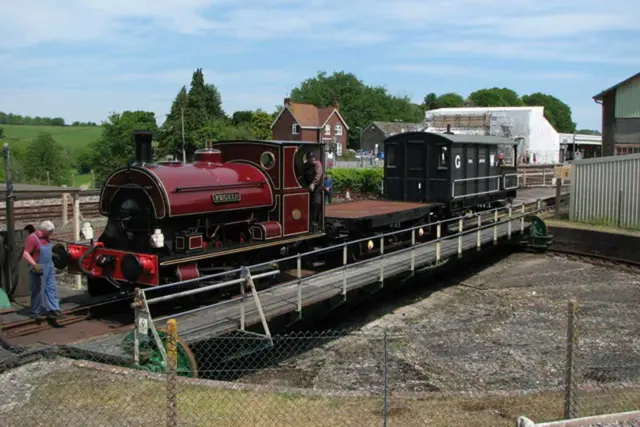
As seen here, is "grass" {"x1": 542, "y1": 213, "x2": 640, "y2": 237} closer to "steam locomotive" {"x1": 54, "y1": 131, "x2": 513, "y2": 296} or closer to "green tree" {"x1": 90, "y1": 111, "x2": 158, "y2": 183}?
"steam locomotive" {"x1": 54, "y1": 131, "x2": 513, "y2": 296}

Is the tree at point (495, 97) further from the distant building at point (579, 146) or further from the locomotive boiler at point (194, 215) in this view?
the locomotive boiler at point (194, 215)

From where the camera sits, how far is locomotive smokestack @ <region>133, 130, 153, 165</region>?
10705 mm

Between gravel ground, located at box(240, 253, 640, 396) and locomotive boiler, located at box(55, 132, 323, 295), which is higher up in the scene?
locomotive boiler, located at box(55, 132, 323, 295)

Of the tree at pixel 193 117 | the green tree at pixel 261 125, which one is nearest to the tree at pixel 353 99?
the green tree at pixel 261 125

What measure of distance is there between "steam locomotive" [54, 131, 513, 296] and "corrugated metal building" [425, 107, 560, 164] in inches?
1703

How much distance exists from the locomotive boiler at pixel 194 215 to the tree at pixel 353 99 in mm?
88304

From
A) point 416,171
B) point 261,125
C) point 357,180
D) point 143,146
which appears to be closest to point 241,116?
point 261,125

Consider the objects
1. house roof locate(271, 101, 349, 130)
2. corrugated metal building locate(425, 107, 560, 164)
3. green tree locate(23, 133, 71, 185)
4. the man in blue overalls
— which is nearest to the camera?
the man in blue overalls

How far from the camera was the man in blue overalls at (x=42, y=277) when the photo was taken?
9383mm

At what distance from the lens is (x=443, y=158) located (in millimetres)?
18906

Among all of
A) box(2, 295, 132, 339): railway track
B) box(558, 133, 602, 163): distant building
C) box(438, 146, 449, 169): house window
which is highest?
box(558, 133, 602, 163): distant building

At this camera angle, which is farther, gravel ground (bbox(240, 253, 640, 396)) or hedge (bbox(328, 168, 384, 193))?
hedge (bbox(328, 168, 384, 193))

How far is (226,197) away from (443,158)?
959 cm

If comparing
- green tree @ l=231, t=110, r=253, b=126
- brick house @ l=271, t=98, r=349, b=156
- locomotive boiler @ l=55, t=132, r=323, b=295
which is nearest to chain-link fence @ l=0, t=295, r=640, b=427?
locomotive boiler @ l=55, t=132, r=323, b=295
